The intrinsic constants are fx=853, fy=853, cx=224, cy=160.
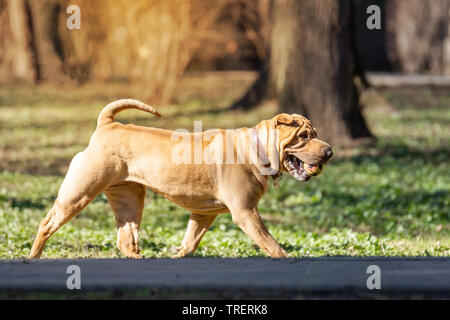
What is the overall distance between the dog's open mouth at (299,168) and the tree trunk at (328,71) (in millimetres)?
8870

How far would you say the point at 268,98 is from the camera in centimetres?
2284

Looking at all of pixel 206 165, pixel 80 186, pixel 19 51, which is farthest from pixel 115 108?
pixel 19 51

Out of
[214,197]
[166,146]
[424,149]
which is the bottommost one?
[424,149]

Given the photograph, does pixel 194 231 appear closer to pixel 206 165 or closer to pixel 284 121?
pixel 206 165

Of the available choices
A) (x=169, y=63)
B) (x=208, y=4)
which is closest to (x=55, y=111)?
(x=169, y=63)

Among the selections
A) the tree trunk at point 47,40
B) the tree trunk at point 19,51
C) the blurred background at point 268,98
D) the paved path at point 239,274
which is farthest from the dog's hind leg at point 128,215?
the tree trunk at point 19,51

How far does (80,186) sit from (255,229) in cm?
148

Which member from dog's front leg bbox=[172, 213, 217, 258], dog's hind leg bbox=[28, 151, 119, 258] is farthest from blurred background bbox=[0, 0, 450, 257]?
dog's hind leg bbox=[28, 151, 119, 258]

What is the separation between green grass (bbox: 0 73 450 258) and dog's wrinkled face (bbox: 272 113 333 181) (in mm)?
1151

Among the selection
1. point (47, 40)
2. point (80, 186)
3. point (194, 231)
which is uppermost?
point (47, 40)

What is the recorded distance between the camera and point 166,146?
23.0ft

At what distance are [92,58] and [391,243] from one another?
28.5m

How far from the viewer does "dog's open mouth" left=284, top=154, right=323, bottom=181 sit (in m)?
6.91

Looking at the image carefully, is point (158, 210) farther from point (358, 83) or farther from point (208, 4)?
point (208, 4)
